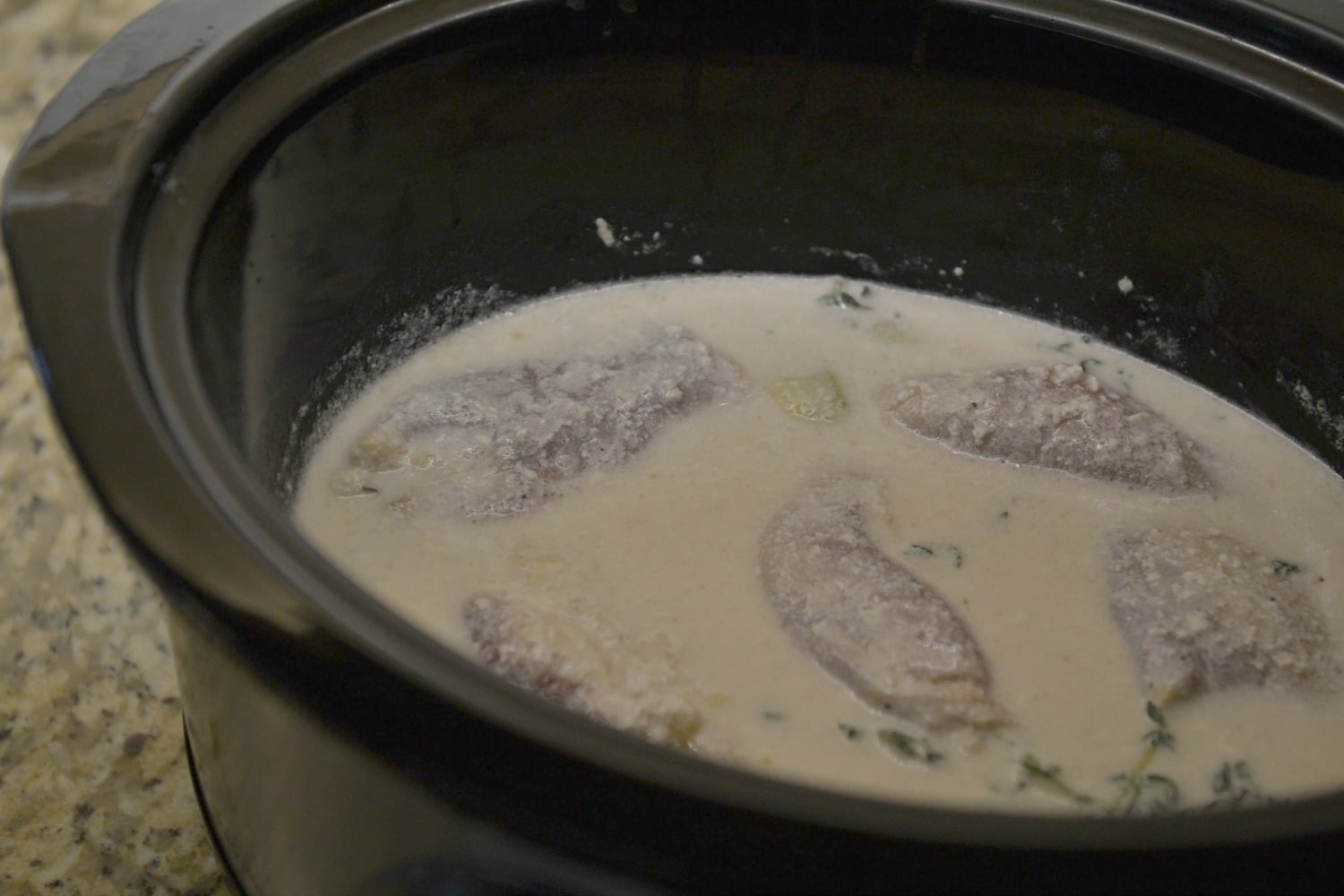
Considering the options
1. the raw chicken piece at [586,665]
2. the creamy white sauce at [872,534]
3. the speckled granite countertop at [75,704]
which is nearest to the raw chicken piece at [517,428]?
the creamy white sauce at [872,534]

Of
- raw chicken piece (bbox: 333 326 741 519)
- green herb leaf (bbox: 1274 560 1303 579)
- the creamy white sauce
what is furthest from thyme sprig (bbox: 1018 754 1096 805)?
raw chicken piece (bbox: 333 326 741 519)

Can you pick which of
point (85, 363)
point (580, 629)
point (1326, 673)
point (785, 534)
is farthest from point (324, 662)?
point (1326, 673)

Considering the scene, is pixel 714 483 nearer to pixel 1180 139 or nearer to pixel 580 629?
pixel 580 629

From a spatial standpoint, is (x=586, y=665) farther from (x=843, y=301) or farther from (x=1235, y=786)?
(x=843, y=301)

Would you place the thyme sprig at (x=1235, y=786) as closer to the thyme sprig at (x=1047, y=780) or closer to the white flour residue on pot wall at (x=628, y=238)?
the thyme sprig at (x=1047, y=780)

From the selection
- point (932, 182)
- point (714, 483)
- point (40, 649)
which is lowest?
point (40, 649)
